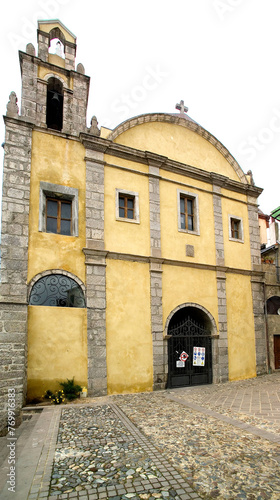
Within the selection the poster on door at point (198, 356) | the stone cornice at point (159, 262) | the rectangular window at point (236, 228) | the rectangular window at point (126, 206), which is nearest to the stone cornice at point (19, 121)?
the rectangular window at point (126, 206)

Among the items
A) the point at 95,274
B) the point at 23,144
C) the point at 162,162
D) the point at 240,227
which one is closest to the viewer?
the point at 23,144

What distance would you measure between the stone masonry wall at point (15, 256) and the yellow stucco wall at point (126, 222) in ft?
8.36

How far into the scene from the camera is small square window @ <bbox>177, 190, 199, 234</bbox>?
40.2ft

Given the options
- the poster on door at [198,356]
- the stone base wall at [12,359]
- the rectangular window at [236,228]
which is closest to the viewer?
the stone base wall at [12,359]

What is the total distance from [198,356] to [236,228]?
5688 millimetres

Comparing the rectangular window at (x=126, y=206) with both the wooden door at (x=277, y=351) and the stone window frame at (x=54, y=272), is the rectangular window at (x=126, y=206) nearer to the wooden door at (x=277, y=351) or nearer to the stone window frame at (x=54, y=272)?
the stone window frame at (x=54, y=272)

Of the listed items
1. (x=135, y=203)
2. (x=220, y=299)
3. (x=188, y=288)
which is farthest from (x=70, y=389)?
(x=220, y=299)

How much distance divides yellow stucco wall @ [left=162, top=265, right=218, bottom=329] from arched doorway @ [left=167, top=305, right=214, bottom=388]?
28cm

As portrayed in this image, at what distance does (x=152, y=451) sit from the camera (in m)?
4.85

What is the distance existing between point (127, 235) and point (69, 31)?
7.39m

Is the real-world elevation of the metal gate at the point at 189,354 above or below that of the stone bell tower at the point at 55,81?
below

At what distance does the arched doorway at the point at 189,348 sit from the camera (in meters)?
10.9

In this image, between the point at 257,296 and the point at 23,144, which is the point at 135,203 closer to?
the point at 23,144

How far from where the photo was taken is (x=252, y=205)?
1449 cm
